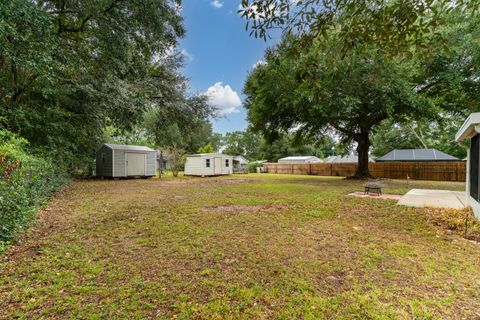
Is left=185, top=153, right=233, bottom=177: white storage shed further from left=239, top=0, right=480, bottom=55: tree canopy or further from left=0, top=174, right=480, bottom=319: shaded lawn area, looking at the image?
left=239, top=0, right=480, bottom=55: tree canopy

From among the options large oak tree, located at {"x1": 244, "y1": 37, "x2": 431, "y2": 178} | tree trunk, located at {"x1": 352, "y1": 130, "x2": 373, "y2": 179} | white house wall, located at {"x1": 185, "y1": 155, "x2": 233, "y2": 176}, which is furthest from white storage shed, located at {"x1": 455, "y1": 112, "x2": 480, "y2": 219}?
white house wall, located at {"x1": 185, "y1": 155, "x2": 233, "y2": 176}

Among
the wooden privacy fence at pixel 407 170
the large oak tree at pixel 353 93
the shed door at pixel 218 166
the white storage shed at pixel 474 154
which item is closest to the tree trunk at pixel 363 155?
the large oak tree at pixel 353 93

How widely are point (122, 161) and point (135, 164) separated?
1008 mm

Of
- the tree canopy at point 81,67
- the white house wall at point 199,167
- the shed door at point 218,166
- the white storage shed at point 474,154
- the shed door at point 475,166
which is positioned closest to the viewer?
the white storage shed at point 474,154

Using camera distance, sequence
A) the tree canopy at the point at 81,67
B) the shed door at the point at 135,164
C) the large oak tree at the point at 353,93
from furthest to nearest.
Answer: the shed door at the point at 135,164
the large oak tree at the point at 353,93
the tree canopy at the point at 81,67

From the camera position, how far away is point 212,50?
1387 cm

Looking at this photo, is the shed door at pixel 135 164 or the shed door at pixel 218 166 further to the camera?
the shed door at pixel 218 166

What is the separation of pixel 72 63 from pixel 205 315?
30.7ft

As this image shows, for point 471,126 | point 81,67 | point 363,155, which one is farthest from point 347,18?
point 363,155

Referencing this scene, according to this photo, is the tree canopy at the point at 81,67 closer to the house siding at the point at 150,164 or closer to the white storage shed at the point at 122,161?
the white storage shed at the point at 122,161

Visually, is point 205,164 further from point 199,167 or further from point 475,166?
point 475,166

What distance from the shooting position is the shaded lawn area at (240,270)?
2.09 metres

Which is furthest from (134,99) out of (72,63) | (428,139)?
(428,139)

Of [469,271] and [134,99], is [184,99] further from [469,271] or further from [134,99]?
[469,271]
